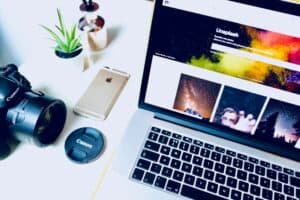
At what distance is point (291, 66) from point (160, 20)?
21cm

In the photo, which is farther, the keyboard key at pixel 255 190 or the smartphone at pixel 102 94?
the smartphone at pixel 102 94

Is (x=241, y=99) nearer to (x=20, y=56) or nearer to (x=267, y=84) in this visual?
(x=267, y=84)

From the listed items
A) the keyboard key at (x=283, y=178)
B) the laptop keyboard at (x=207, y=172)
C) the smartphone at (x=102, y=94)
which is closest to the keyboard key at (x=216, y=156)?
the laptop keyboard at (x=207, y=172)

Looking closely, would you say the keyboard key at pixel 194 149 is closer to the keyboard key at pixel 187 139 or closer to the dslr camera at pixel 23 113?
the keyboard key at pixel 187 139

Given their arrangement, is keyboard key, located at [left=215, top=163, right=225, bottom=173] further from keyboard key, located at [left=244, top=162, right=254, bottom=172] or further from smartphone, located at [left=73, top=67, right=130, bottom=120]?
smartphone, located at [left=73, top=67, right=130, bottom=120]

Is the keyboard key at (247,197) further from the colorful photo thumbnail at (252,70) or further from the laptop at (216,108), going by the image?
the colorful photo thumbnail at (252,70)

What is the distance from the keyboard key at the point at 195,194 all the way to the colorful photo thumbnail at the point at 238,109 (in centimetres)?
13

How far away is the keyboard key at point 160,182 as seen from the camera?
0.52 meters

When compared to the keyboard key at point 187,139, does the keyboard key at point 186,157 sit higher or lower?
lower

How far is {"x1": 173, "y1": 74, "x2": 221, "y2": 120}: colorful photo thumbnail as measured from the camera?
55 cm

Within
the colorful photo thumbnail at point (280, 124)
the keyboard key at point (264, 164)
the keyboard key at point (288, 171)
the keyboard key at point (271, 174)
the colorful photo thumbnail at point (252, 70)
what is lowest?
the keyboard key at point (271, 174)

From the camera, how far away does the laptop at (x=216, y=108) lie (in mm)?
478

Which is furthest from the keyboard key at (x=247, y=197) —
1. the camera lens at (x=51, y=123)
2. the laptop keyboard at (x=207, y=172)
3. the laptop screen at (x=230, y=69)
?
the camera lens at (x=51, y=123)

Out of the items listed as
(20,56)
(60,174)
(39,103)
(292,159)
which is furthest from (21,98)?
(20,56)
